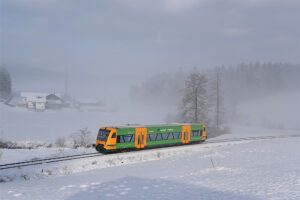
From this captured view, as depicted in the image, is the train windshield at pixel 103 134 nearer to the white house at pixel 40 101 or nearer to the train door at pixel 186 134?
the train door at pixel 186 134

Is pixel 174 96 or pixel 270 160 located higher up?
pixel 174 96

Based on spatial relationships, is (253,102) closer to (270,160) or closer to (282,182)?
(270,160)

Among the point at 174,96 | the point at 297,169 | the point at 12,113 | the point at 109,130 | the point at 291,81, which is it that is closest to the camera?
the point at 297,169

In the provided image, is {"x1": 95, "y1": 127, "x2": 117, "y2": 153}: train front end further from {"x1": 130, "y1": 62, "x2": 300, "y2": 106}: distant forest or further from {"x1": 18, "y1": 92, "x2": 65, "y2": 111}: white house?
{"x1": 130, "y1": 62, "x2": 300, "y2": 106}: distant forest

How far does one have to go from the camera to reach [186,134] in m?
41.9

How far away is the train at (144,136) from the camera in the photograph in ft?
109

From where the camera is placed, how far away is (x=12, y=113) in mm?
86625

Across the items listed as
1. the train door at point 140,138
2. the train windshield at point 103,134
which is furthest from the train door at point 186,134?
the train windshield at point 103,134

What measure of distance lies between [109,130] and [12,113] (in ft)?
198

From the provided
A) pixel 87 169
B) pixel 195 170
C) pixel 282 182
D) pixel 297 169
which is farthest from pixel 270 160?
pixel 87 169

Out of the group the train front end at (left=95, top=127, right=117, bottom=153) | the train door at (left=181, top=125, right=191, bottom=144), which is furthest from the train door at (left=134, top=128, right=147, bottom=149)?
the train door at (left=181, top=125, right=191, bottom=144)

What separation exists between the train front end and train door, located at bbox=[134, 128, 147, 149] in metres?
2.96

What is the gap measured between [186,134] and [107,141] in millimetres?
12123

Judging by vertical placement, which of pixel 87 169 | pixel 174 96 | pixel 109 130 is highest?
pixel 174 96
